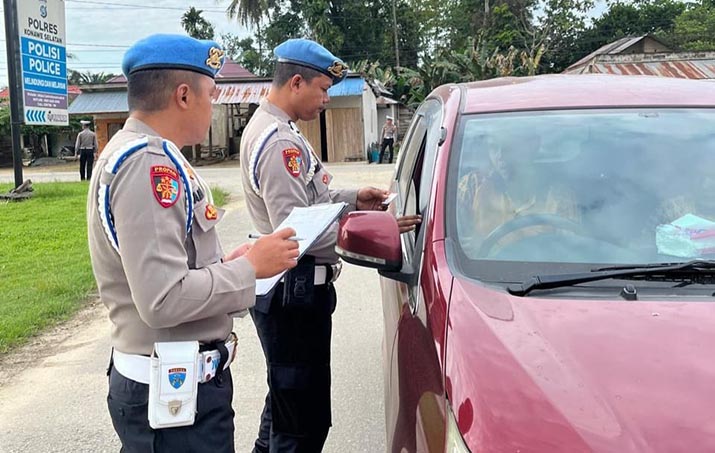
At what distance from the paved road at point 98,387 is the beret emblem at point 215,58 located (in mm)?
2182

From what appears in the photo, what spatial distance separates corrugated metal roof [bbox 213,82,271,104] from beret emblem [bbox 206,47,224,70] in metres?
24.0

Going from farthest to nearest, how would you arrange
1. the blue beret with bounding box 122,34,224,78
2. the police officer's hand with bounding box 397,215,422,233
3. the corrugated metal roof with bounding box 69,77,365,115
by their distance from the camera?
1. the corrugated metal roof with bounding box 69,77,365,115
2. the police officer's hand with bounding box 397,215,422,233
3. the blue beret with bounding box 122,34,224,78

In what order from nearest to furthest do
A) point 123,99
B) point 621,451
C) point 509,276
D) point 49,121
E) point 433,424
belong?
1. point 621,451
2. point 433,424
3. point 509,276
4. point 49,121
5. point 123,99

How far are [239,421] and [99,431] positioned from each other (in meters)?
0.76

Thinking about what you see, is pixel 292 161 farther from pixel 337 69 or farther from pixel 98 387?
pixel 98 387

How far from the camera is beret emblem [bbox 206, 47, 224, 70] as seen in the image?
178 cm

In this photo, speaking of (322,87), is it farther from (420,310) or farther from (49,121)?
(49,121)

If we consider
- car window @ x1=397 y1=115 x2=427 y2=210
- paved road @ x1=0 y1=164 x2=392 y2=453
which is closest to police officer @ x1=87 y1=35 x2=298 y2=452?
car window @ x1=397 y1=115 x2=427 y2=210

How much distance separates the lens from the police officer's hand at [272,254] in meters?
1.75

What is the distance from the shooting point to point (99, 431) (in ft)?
11.4

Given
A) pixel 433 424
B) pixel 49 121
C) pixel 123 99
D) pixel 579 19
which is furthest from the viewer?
pixel 579 19

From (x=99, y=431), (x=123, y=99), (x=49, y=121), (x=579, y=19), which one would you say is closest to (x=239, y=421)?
(x=99, y=431)

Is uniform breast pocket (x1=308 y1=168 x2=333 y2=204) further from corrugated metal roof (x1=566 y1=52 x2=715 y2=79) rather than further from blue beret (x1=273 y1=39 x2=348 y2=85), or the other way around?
corrugated metal roof (x1=566 y1=52 x2=715 y2=79)

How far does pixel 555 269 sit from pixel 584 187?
0.43 meters
